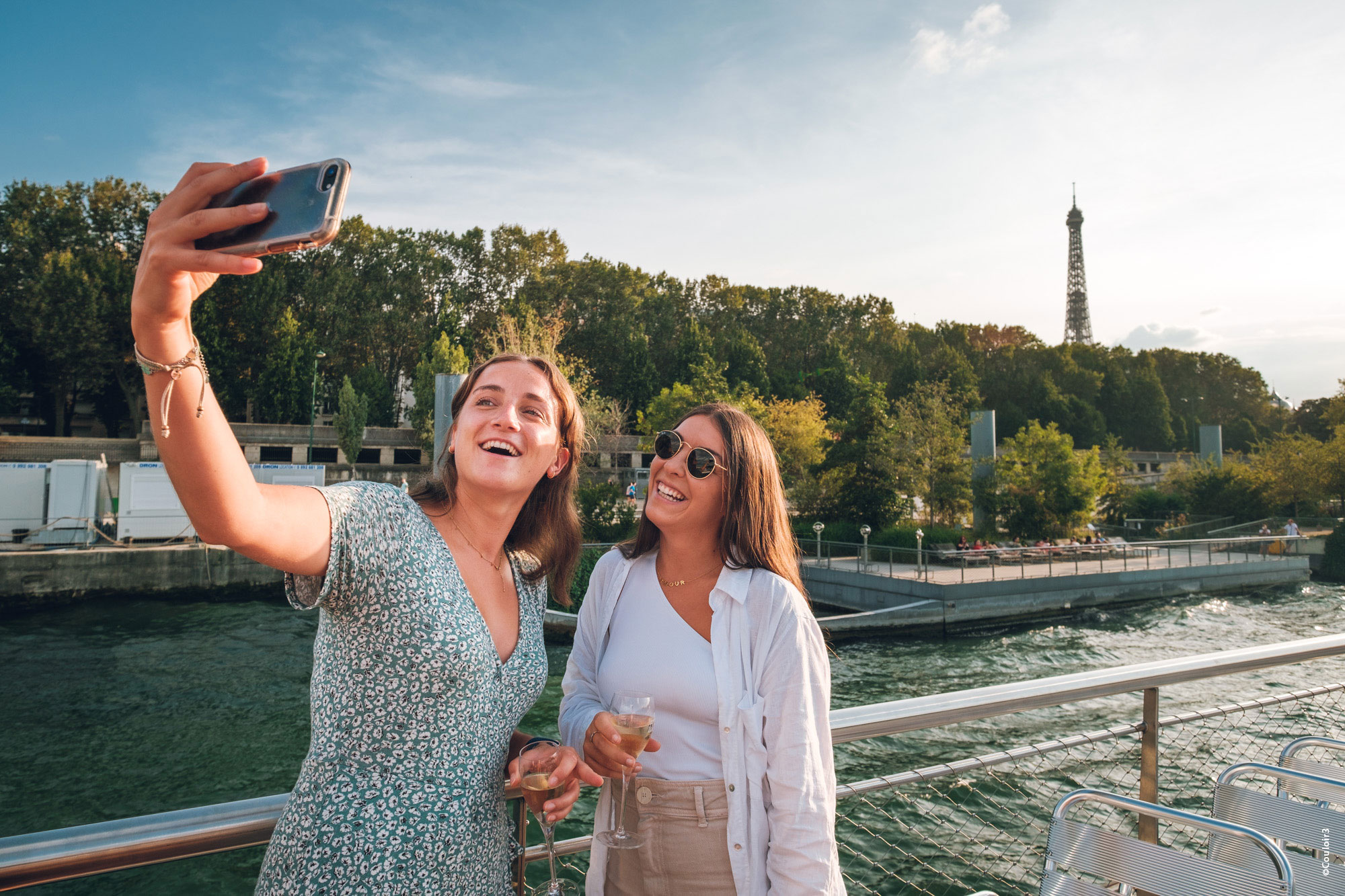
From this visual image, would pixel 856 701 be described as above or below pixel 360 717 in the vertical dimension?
below

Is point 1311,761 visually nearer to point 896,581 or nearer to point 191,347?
point 191,347

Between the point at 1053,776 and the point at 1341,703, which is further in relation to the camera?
the point at 1341,703

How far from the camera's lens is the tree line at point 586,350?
110 ft

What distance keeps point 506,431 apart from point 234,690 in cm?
1498

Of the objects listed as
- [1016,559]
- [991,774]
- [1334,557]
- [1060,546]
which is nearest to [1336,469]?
[1334,557]

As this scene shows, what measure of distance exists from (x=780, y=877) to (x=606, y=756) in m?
0.45

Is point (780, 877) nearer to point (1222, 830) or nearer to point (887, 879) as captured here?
point (1222, 830)

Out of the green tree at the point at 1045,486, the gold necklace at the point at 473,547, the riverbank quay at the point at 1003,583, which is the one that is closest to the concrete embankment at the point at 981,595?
the riverbank quay at the point at 1003,583

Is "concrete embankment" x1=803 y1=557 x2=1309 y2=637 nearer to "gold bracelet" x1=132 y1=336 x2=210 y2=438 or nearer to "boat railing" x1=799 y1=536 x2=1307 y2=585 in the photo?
"boat railing" x1=799 y1=536 x2=1307 y2=585

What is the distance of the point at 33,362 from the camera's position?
41781 mm

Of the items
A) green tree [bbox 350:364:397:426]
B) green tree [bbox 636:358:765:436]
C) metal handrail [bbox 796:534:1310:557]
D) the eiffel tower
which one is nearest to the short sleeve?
metal handrail [bbox 796:534:1310:557]

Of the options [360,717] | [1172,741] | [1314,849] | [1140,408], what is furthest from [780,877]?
[1140,408]

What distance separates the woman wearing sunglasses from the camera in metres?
1.74

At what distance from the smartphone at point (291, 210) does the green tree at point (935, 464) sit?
28033mm
